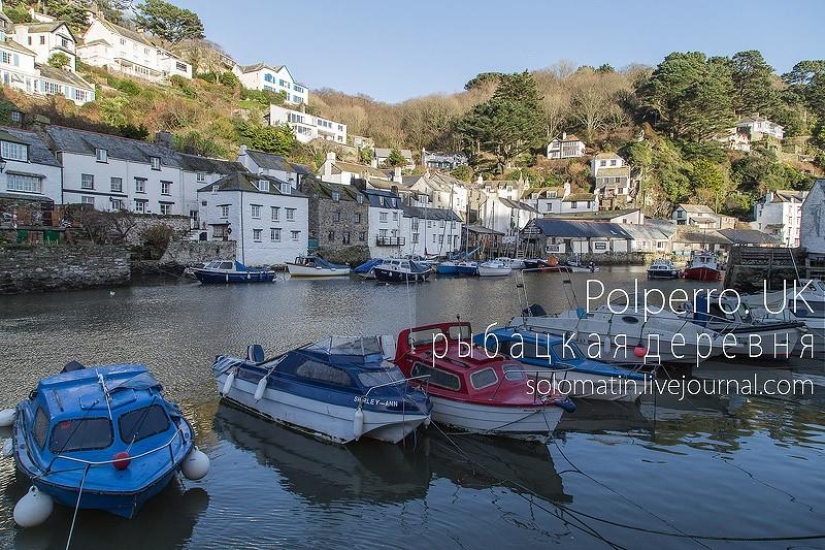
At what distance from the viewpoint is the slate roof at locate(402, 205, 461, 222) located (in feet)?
230

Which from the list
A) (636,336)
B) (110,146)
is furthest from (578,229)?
(636,336)

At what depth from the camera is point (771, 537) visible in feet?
29.4

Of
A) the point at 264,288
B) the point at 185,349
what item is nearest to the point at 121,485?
the point at 185,349

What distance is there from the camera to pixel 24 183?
4169 centimetres

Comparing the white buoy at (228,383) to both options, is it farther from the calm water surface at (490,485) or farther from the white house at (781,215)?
the white house at (781,215)

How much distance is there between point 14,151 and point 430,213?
4558 centimetres

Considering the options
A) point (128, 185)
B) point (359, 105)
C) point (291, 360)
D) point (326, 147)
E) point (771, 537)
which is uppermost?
point (359, 105)

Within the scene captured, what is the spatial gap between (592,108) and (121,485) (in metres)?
118

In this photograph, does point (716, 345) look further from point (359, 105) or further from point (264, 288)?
point (359, 105)

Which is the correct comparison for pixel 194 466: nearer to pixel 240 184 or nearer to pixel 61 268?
pixel 61 268

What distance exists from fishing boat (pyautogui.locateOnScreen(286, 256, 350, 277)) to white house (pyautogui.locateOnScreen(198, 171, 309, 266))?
3.49 m

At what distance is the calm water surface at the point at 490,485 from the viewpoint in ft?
29.2

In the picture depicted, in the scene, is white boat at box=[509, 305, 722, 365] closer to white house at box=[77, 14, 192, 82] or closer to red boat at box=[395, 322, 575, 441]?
red boat at box=[395, 322, 575, 441]

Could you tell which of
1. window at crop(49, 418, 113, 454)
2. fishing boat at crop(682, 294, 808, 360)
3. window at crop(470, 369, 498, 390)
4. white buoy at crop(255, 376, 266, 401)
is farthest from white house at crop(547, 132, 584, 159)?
window at crop(49, 418, 113, 454)
